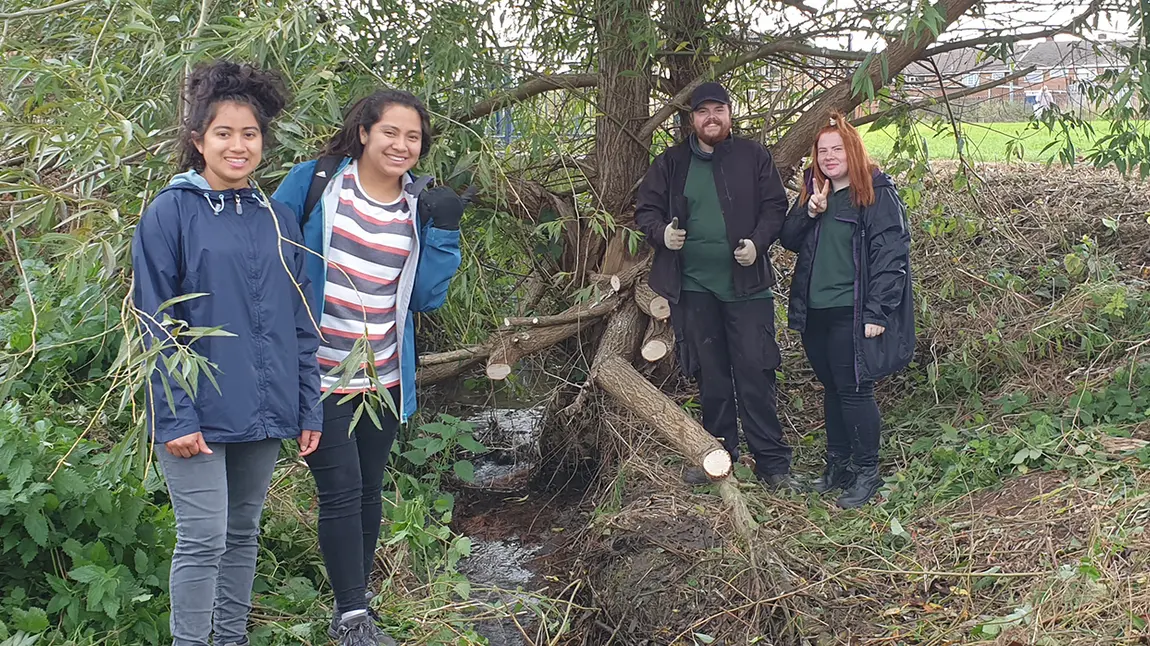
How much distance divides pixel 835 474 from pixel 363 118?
9.42 ft

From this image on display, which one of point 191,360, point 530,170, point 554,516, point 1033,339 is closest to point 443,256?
point 191,360

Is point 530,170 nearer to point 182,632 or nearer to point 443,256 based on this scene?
point 443,256

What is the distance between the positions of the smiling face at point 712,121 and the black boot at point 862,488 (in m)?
1.67

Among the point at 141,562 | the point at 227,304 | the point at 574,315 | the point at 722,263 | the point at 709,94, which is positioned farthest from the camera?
the point at 574,315

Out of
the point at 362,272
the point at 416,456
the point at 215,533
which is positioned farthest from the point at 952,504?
the point at 215,533

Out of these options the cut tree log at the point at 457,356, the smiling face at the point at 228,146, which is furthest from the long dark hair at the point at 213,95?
the cut tree log at the point at 457,356

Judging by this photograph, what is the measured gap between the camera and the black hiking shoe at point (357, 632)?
123 inches

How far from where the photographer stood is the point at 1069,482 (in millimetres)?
4023

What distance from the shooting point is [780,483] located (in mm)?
4680

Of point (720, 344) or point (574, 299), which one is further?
point (574, 299)

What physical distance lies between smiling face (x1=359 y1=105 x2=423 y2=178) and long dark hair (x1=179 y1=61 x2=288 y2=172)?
0.33 meters

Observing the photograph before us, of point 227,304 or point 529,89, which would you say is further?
point 529,89

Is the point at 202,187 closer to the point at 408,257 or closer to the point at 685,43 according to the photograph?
the point at 408,257

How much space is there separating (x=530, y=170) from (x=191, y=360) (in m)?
3.05
